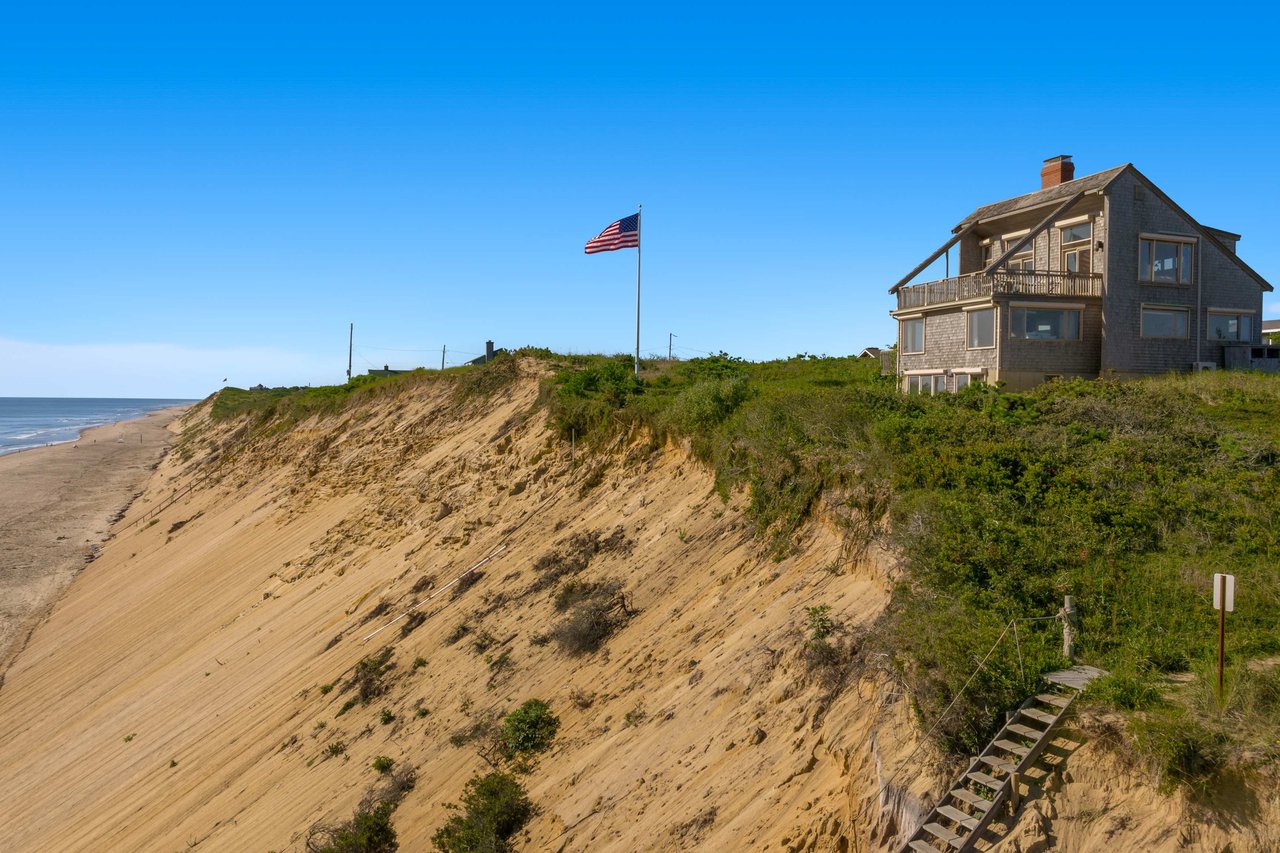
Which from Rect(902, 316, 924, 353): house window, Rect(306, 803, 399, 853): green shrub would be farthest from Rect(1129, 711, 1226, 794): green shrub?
Rect(902, 316, 924, 353): house window

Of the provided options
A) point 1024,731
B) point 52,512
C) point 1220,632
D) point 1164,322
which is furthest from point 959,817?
point 52,512

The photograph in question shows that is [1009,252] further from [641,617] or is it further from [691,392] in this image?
[641,617]

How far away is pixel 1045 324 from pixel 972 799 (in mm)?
18756

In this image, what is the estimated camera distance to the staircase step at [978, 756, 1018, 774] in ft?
26.7

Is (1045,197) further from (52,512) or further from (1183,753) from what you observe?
(52,512)

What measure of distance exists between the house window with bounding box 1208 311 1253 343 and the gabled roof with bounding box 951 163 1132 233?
205 inches

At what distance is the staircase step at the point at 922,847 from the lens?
7.98m

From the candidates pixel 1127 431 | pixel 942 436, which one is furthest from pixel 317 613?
pixel 1127 431

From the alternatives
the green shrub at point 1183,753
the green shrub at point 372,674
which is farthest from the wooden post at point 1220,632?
the green shrub at point 372,674

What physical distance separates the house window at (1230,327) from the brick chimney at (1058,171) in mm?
6189

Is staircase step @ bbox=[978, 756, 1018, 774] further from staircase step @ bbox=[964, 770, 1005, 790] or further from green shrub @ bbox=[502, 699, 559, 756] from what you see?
green shrub @ bbox=[502, 699, 559, 756]

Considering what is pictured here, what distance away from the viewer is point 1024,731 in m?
8.47

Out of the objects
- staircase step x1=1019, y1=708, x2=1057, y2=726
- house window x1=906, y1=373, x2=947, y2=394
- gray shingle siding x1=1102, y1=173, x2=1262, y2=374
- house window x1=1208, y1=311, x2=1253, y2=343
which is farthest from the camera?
house window x1=1208, y1=311, x2=1253, y2=343

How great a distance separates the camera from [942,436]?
14.7 m
